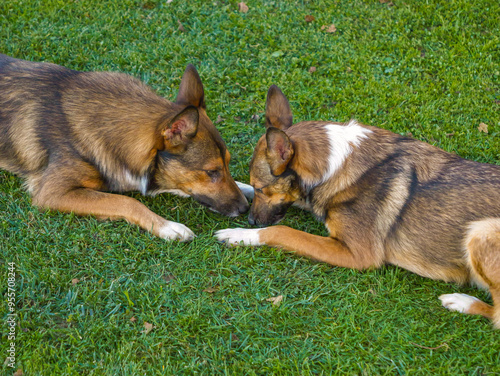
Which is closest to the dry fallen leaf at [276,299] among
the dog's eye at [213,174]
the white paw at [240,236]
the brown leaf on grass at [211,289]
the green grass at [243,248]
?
the green grass at [243,248]

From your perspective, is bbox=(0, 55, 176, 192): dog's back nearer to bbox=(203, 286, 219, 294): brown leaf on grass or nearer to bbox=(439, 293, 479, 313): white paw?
bbox=(203, 286, 219, 294): brown leaf on grass

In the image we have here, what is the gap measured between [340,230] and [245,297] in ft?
3.71

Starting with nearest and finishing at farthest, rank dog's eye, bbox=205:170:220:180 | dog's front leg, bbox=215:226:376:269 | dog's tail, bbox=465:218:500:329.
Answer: dog's tail, bbox=465:218:500:329, dog's front leg, bbox=215:226:376:269, dog's eye, bbox=205:170:220:180

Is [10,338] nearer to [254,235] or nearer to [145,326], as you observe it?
[145,326]

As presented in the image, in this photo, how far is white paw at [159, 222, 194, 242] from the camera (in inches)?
187

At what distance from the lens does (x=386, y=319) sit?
4176mm

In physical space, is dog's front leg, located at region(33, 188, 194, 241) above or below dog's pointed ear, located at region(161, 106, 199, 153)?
below

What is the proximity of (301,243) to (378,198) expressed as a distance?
855 millimetres

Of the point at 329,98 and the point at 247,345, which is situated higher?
the point at 329,98

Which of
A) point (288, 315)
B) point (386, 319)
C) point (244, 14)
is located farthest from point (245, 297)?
point (244, 14)

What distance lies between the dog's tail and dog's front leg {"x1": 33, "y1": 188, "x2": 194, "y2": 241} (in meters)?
2.62

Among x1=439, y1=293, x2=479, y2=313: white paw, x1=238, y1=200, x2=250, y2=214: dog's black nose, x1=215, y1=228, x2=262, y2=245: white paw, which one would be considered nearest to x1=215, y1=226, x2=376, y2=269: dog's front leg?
x1=215, y1=228, x2=262, y2=245: white paw

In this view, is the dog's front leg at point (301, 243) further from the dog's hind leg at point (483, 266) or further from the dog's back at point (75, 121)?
the dog's back at point (75, 121)

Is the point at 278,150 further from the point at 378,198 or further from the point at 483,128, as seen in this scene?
the point at 483,128
